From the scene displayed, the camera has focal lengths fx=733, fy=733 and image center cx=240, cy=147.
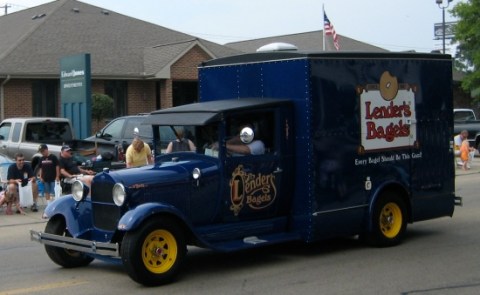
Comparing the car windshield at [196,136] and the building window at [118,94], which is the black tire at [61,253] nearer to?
the car windshield at [196,136]

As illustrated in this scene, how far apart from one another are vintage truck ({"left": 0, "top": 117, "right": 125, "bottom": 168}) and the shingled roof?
731 centimetres

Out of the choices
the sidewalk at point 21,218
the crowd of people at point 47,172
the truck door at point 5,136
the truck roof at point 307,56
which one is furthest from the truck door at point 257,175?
the truck door at point 5,136

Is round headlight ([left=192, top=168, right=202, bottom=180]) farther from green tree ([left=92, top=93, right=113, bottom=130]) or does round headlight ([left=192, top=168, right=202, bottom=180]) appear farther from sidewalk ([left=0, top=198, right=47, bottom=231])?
green tree ([left=92, top=93, right=113, bottom=130])

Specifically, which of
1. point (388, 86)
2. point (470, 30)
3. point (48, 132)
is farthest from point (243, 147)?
point (470, 30)

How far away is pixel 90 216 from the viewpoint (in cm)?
892

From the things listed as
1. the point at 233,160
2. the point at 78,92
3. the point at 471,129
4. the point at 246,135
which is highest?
the point at 78,92

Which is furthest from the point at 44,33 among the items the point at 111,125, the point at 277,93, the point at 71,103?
the point at 277,93

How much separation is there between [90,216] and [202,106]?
193 cm

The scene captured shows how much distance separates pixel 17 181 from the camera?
15.4 metres

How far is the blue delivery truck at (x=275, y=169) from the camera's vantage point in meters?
8.31

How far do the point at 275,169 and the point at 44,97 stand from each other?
20845mm

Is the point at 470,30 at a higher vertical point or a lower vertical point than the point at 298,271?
higher

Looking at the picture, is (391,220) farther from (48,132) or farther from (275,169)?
(48,132)

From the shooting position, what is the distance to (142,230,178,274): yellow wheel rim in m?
8.02
